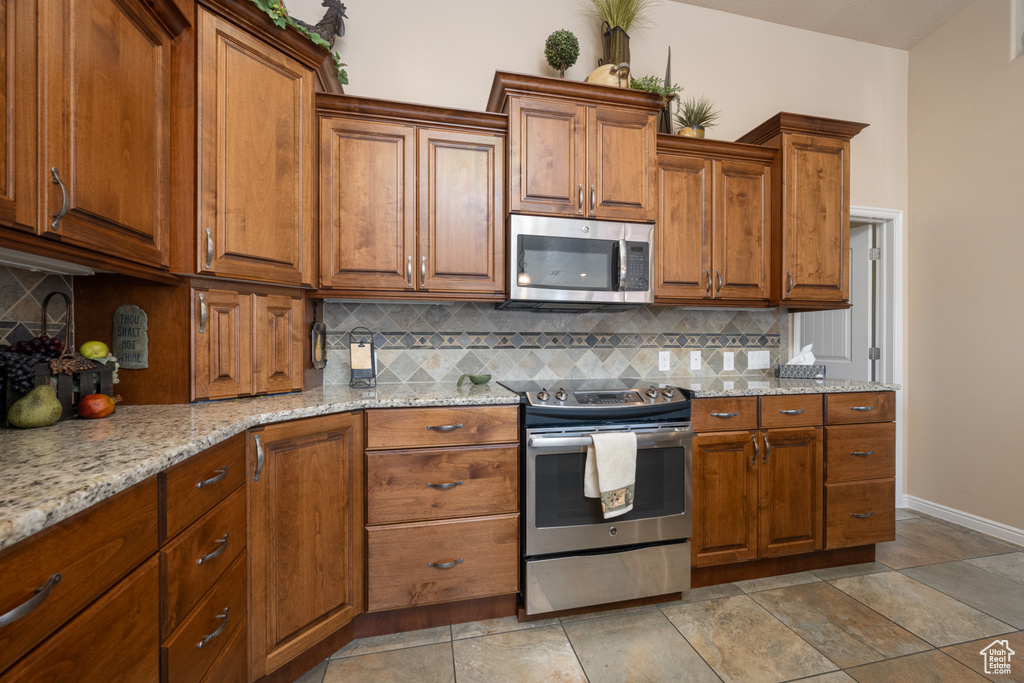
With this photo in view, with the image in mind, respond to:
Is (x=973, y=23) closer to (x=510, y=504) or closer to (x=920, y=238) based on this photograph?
(x=920, y=238)

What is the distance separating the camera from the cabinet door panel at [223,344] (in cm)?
160

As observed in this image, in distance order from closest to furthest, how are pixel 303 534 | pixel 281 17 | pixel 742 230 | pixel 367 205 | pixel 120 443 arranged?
pixel 120 443
pixel 303 534
pixel 281 17
pixel 367 205
pixel 742 230

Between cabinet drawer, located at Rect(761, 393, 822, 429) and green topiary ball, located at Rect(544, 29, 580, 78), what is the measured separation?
1.99 m

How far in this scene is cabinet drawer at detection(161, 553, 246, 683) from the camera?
38.4 inches

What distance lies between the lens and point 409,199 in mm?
2064

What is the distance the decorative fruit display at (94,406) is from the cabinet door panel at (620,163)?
203 centimetres

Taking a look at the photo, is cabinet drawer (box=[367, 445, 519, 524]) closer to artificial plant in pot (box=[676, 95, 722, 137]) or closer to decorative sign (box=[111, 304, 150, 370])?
decorative sign (box=[111, 304, 150, 370])

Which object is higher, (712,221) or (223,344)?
(712,221)

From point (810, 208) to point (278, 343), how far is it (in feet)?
9.53

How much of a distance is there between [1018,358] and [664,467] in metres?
2.32

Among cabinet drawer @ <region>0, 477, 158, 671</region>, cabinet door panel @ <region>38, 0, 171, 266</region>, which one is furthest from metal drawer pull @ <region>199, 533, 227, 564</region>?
cabinet door panel @ <region>38, 0, 171, 266</region>

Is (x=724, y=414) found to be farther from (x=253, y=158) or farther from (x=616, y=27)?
(x=253, y=158)

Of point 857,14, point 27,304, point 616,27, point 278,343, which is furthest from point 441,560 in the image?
point 857,14

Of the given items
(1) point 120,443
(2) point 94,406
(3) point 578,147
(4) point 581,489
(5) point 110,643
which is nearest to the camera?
(5) point 110,643
